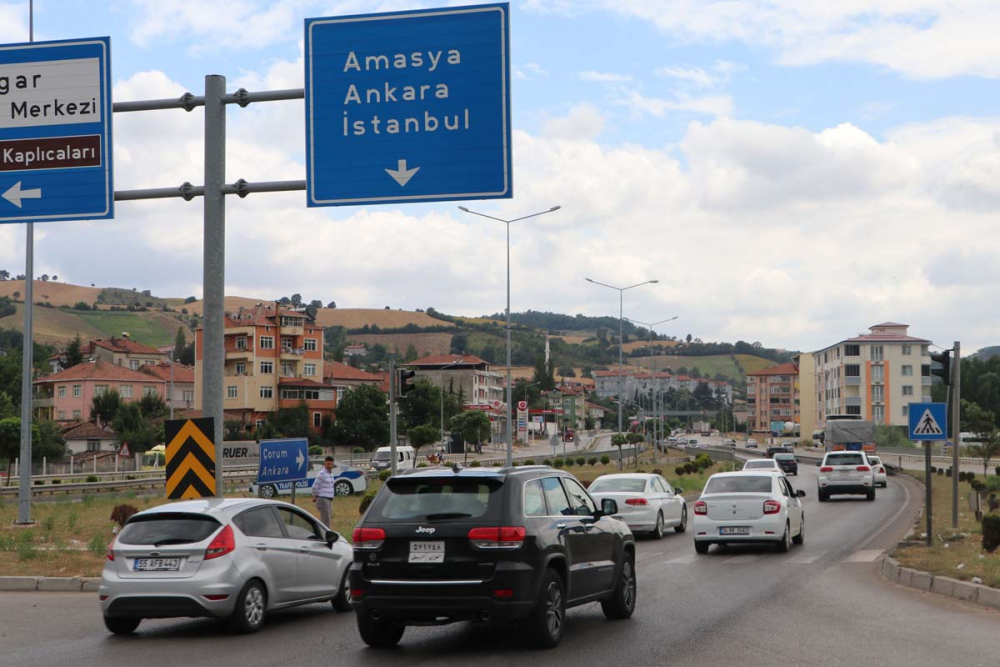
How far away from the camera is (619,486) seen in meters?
27.6

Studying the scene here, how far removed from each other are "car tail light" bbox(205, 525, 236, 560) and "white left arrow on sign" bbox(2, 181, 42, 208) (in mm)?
4838

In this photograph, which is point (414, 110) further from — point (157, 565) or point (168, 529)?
point (157, 565)

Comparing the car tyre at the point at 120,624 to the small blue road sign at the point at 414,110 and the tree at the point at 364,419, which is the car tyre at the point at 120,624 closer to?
the small blue road sign at the point at 414,110

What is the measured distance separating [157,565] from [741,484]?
14.1m

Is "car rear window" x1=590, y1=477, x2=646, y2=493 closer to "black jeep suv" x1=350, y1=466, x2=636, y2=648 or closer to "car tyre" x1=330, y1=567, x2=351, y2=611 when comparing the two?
"car tyre" x1=330, y1=567, x2=351, y2=611

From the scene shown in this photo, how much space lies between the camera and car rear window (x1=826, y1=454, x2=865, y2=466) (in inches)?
1743

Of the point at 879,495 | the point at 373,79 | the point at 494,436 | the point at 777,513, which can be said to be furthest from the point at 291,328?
the point at 373,79

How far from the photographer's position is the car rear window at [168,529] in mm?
12281

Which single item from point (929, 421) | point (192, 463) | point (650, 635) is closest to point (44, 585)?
point (192, 463)

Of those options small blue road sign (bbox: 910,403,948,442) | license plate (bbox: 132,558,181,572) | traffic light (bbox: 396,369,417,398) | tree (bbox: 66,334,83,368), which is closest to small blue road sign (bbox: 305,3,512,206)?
license plate (bbox: 132,558,181,572)

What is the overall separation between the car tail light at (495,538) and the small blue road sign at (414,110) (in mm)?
3868

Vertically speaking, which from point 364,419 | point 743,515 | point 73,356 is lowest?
point 364,419

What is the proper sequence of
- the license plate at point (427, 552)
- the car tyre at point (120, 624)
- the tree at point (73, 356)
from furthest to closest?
1. the tree at point (73, 356)
2. the car tyre at point (120, 624)
3. the license plate at point (427, 552)

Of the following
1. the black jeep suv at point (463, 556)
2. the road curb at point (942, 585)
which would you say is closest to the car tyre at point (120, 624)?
the black jeep suv at point (463, 556)
